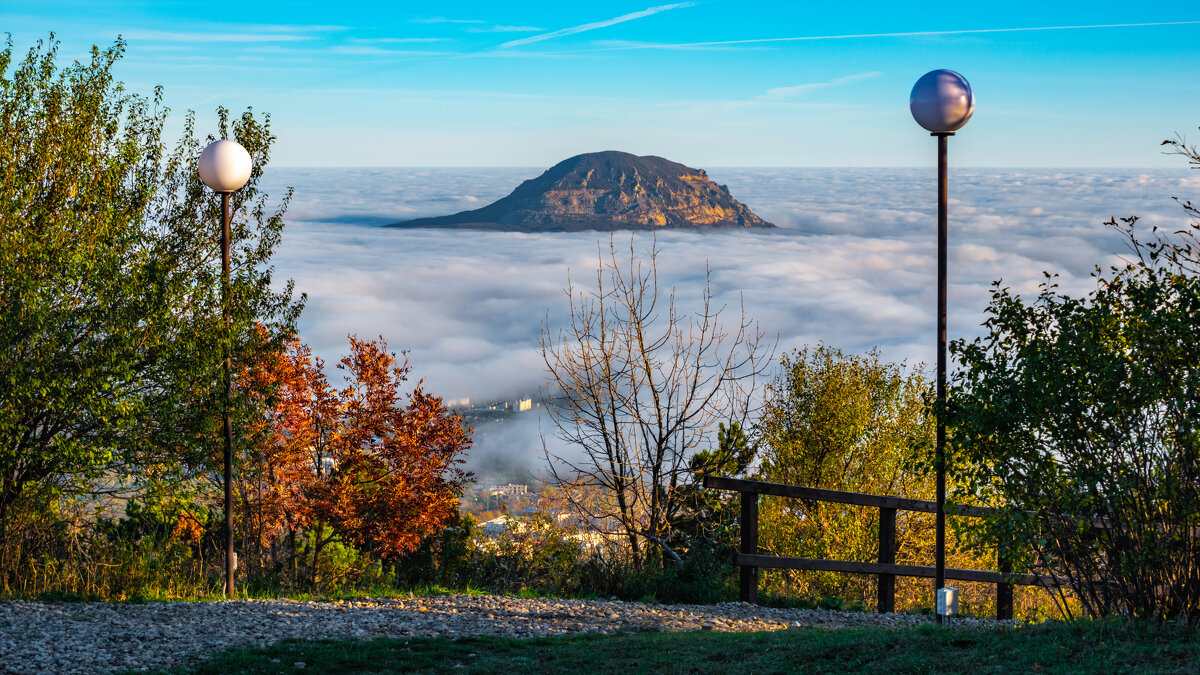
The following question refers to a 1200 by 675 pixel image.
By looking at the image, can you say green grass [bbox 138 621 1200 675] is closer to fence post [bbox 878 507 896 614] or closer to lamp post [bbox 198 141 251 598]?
fence post [bbox 878 507 896 614]

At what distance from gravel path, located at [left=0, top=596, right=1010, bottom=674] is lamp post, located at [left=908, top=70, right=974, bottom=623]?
1.06 metres

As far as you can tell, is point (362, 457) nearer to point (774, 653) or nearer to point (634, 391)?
point (634, 391)

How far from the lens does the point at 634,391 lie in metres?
11.5

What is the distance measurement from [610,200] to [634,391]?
72.7 metres

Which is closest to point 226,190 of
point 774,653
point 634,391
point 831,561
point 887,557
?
point 634,391

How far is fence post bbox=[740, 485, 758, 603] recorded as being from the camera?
9.49 meters

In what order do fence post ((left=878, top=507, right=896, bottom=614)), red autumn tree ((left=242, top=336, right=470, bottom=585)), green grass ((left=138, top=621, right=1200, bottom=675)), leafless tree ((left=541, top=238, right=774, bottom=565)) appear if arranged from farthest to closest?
red autumn tree ((left=242, top=336, right=470, bottom=585))
leafless tree ((left=541, top=238, right=774, bottom=565))
fence post ((left=878, top=507, right=896, bottom=614))
green grass ((left=138, top=621, right=1200, bottom=675))

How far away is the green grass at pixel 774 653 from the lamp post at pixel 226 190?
321 cm

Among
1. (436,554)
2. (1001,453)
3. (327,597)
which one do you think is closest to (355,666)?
(327,597)

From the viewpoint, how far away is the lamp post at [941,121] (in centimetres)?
748

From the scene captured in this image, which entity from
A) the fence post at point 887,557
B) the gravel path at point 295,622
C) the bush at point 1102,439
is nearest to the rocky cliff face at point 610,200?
the fence post at point 887,557

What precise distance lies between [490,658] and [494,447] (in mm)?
16521

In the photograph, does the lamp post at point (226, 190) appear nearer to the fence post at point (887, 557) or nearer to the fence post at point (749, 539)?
the fence post at point (749, 539)

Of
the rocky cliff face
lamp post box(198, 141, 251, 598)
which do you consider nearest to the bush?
lamp post box(198, 141, 251, 598)
